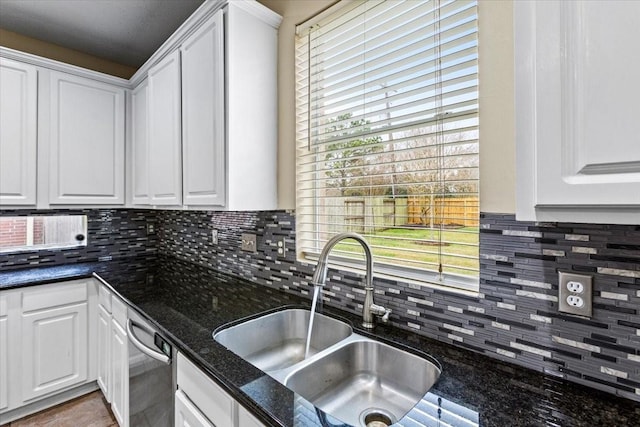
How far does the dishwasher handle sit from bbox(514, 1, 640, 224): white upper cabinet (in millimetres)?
1295

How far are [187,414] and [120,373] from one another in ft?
2.97

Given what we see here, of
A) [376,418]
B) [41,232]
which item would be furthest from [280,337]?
[41,232]

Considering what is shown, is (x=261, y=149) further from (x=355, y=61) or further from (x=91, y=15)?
(x=91, y=15)

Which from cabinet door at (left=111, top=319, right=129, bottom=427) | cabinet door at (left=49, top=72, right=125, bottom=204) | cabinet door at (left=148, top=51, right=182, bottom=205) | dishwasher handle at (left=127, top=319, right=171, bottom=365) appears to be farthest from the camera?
cabinet door at (left=49, top=72, right=125, bottom=204)

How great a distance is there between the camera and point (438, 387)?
2.77ft

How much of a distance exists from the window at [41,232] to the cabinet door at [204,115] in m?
1.47

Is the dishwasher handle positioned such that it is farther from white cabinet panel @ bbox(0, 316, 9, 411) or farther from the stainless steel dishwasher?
white cabinet panel @ bbox(0, 316, 9, 411)

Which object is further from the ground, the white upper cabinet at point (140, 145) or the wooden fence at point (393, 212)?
the white upper cabinet at point (140, 145)

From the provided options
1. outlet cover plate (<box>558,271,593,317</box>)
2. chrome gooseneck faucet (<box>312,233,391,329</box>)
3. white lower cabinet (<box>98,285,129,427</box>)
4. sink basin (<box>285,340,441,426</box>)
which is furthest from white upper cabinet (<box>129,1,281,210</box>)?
outlet cover plate (<box>558,271,593,317</box>)

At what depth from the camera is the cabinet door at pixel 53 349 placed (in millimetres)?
1993

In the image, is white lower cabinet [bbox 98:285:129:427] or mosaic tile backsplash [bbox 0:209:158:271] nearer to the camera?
white lower cabinet [bbox 98:285:129:427]

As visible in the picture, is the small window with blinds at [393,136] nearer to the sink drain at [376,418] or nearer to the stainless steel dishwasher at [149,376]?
the sink drain at [376,418]

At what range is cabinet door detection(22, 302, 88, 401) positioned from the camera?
1.99 meters

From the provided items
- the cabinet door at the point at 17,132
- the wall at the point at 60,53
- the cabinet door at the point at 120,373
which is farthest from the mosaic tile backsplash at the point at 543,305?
the wall at the point at 60,53
